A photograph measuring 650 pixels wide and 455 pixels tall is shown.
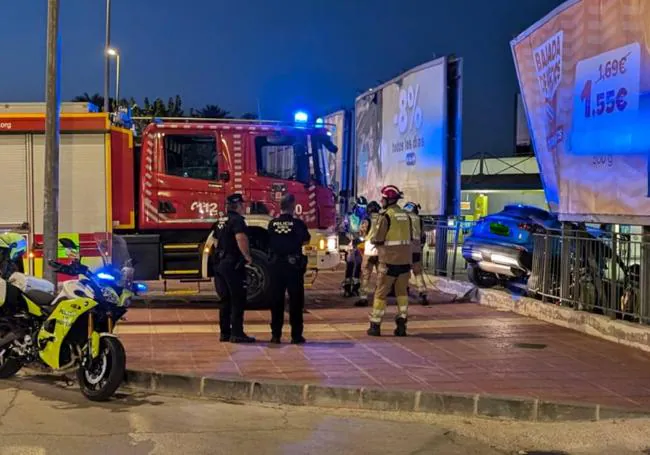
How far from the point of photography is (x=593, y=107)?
31.6 feet

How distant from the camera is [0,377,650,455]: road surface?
5422mm

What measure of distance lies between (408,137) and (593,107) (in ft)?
23.5

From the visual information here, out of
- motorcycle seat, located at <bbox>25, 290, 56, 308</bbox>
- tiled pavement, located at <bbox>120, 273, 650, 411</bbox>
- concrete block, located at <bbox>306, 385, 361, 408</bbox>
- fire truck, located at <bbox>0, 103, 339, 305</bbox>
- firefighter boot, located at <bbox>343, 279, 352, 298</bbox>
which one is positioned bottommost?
concrete block, located at <bbox>306, 385, 361, 408</bbox>

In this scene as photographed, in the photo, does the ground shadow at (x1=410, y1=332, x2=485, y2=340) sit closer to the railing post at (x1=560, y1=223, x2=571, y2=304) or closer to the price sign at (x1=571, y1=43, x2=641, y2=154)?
the railing post at (x1=560, y1=223, x2=571, y2=304)

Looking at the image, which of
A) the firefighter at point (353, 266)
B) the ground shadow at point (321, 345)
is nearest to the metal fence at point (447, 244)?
the firefighter at point (353, 266)

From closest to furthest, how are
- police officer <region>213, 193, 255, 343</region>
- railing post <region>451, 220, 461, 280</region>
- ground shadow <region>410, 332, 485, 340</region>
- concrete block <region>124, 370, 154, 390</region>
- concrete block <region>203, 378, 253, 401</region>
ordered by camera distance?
1. concrete block <region>203, 378, 253, 401</region>
2. concrete block <region>124, 370, 154, 390</region>
3. police officer <region>213, 193, 255, 343</region>
4. ground shadow <region>410, 332, 485, 340</region>
5. railing post <region>451, 220, 461, 280</region>

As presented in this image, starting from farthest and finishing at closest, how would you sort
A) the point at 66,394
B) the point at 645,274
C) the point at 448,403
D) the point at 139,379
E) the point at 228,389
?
the point at 645,274
the point at 139,379
the point at 66,394
the point at 228,389
the point at 448,403

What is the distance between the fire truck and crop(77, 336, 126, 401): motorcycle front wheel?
4109 mm

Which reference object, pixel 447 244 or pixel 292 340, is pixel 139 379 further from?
pixel 447 244

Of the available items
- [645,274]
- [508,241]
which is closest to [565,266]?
[645,274]

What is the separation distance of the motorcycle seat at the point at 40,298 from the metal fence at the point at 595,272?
6.37 m

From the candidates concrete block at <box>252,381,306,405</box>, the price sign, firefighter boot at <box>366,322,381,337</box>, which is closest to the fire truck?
firefighter boot at <box>366,322,381,337</box>

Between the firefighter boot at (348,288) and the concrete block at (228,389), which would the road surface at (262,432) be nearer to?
the concrete block at (228,389)

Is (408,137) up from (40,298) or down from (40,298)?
up
